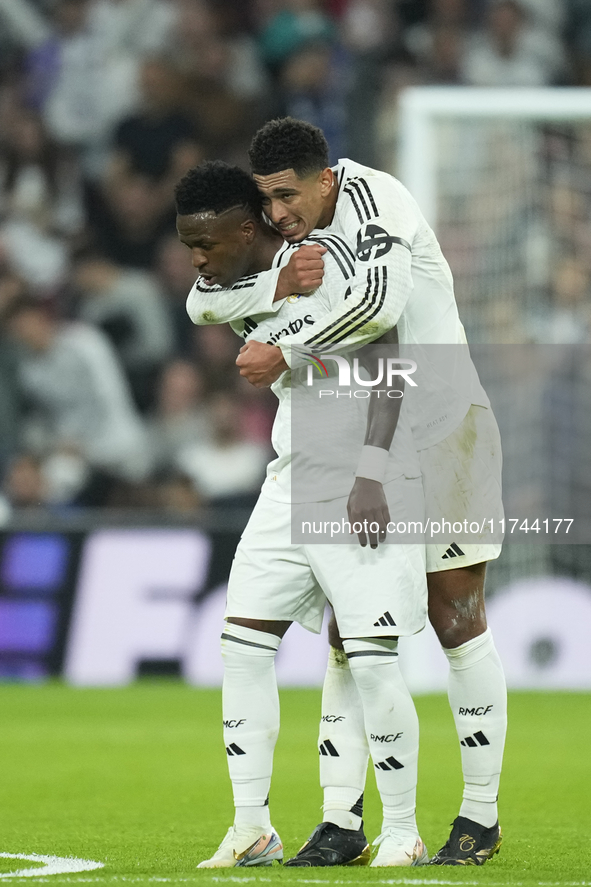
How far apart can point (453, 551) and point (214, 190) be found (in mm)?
1177

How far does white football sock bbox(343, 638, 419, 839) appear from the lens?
12.1 feet

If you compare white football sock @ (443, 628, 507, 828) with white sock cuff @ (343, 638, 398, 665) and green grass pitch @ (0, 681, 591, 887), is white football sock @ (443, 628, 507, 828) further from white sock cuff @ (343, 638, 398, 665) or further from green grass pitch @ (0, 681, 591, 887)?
white sock cuff @ (343, 638, 398, 665)

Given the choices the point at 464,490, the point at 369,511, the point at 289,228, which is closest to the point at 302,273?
the point at 289,228

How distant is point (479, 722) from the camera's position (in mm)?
3926

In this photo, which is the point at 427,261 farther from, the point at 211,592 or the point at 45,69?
the point at 45,69

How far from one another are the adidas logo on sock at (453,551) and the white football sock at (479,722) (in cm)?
24

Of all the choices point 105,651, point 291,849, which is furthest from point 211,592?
point 291,849

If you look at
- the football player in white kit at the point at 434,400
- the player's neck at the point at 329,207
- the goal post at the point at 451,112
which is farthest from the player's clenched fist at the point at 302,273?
the goal post at the point at 451,112

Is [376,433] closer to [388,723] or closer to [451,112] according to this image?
[388,723]

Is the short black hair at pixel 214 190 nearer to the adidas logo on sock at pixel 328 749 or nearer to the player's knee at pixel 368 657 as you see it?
the player's knee at pixel 368 657

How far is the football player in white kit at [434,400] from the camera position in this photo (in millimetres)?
3742

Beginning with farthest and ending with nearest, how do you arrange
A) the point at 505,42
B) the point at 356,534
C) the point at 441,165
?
1. the point at 505,42
2. the point at 441,165
3. the point at 356,534

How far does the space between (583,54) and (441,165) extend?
14.1 feet

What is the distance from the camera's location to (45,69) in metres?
12.5
